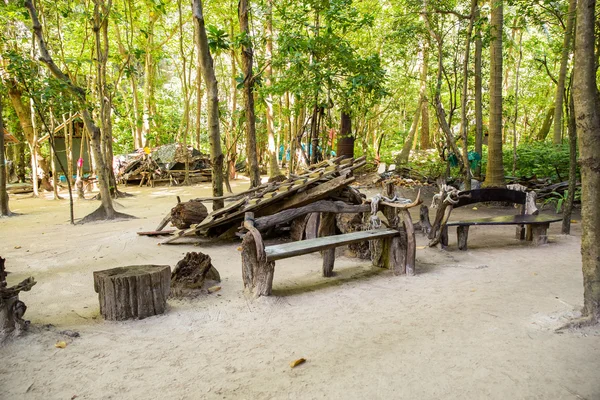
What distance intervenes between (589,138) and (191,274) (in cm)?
376

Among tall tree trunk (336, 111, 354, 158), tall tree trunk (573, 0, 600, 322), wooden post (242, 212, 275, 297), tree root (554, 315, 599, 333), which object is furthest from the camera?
tall tree trunk (336, 111, 354, 158)

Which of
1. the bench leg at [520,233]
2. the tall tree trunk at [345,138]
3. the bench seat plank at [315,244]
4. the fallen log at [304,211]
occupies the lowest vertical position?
the bench leg at [520,233]

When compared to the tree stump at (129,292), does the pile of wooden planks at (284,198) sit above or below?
above

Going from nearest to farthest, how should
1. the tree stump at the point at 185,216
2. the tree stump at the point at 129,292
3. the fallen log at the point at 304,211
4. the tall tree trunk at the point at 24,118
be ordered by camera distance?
the tree stump at the point at 129,292 → the fallen log at the point at 304,211 → the tree stump at the point at 185,216 → the tall tree trunk at the point at 24,118

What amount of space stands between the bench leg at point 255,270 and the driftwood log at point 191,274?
0.58 meters

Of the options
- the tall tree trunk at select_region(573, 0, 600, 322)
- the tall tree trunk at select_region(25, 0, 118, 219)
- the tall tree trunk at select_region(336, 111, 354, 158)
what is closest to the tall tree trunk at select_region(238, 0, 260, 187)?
the tall tree trunk at select_region(25, 0, 118, 219)

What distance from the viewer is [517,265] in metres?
5.03

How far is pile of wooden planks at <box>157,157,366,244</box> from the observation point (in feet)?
19.5

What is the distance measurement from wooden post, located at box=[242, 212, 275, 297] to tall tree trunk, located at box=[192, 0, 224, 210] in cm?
379

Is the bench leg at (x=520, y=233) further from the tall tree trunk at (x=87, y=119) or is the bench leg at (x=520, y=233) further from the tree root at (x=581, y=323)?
the tall tree trunk at (x=87, y=119)

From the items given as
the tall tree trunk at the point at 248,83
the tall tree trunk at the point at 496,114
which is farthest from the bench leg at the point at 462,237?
the tall tree trunk at the point at 248,83

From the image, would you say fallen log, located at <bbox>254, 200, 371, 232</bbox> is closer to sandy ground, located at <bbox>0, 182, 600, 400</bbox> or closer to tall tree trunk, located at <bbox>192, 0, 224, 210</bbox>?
sandy ground, located at <bbox>0, 182, 600, 400</bbox>

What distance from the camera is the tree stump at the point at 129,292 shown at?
11.4ft

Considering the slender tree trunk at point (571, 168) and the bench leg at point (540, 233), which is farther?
the bench leg at point (540, 233)
